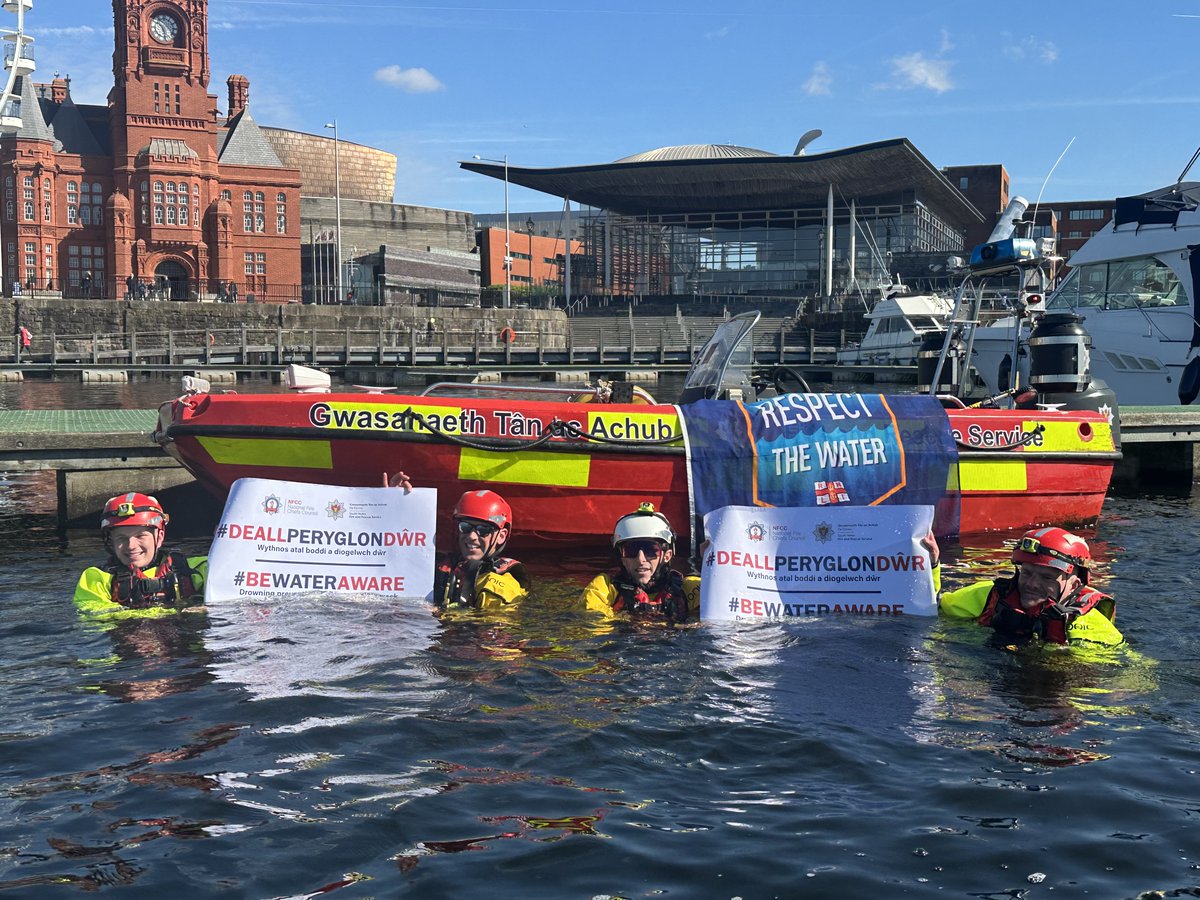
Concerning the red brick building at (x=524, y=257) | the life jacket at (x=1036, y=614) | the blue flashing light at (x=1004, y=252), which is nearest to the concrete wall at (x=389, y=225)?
the red brick building at (x=524, y=257)

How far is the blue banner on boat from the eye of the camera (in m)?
9.73

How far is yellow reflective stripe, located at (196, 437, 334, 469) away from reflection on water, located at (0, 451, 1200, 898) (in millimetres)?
2288

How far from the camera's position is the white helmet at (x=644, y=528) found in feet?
24.1

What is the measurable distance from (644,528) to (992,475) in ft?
16.8

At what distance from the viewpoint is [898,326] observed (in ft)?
126

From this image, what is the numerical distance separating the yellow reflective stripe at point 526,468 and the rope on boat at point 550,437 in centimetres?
8

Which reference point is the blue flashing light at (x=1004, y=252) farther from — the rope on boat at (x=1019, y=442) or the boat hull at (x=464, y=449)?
the boat hull at (x=464, y=449)

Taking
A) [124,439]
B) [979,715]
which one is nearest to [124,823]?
[979,715]

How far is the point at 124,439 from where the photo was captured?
37.9 feet

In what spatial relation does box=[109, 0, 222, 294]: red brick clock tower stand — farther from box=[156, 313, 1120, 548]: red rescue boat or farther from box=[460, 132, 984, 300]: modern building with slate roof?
box=[156, 313, 1120, 548]: red rescue boat

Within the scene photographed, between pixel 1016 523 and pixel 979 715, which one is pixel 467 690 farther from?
pixel 1016 523

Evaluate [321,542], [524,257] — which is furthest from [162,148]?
[321,542]

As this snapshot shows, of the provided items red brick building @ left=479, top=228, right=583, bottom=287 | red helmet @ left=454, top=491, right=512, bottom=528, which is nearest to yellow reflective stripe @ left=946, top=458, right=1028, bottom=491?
red helmet @ left=454, top=491, right=512, bottom=528

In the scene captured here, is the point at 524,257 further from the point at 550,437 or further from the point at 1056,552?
the point at 1056,552
